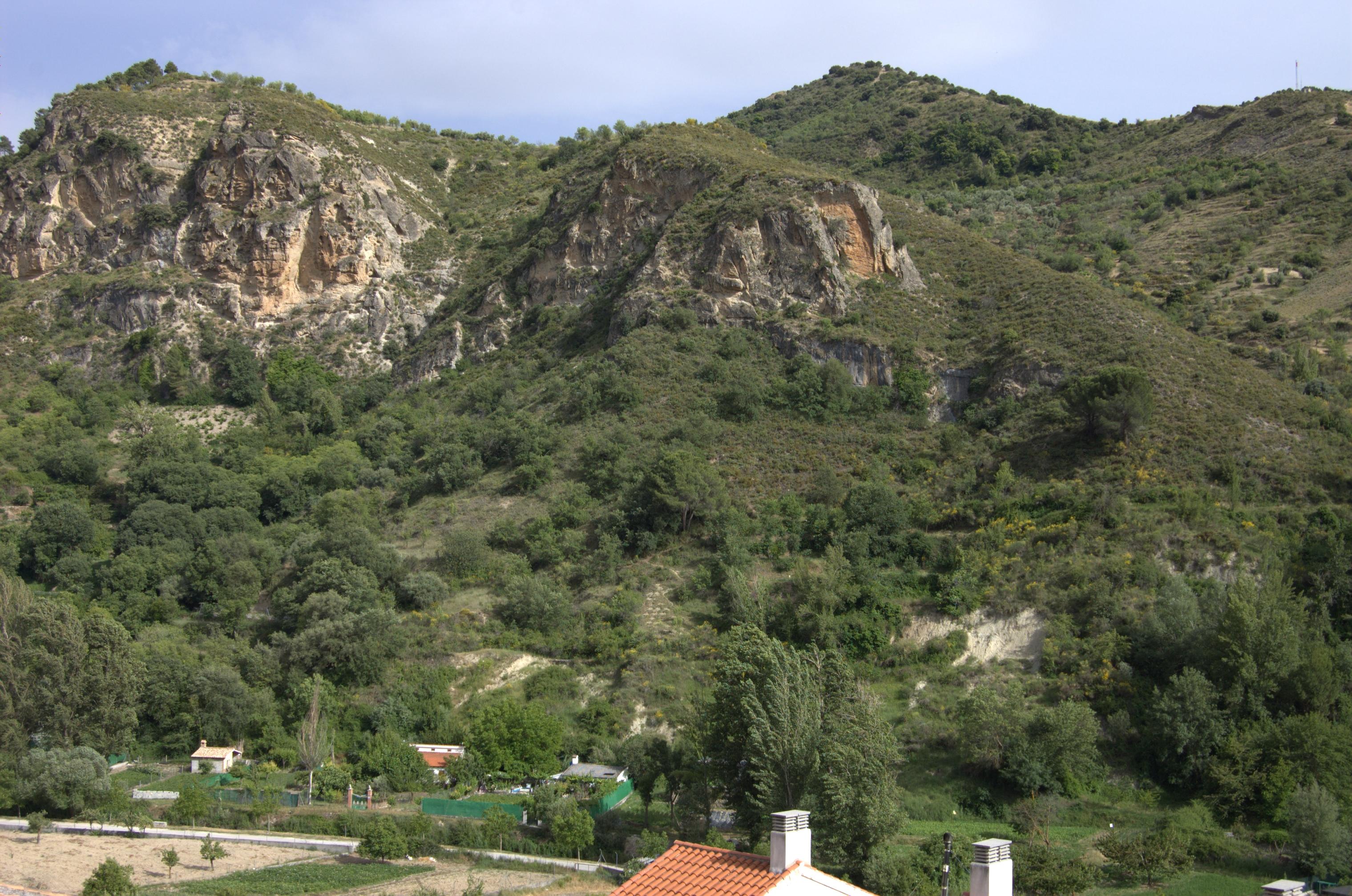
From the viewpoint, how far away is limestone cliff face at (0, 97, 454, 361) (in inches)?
2579

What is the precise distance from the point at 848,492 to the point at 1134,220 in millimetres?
36550

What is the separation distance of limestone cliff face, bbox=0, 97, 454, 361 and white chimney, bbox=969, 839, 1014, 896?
5815cm

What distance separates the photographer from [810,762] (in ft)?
73.5

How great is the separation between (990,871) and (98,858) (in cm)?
2052

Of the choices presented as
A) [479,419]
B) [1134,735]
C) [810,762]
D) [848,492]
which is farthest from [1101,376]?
[479,419]

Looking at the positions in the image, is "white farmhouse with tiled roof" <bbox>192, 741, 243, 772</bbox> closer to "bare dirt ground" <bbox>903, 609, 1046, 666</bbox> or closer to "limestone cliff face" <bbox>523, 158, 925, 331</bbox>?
"bare dirt ground" <bbox>903, 609, 1046, 666</bbox>

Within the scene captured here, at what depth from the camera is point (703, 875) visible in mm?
12469

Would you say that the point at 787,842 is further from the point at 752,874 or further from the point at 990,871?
the point at 990,871

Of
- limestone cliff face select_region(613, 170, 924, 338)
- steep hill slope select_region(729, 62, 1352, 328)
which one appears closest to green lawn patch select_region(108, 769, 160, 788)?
limestone cliff face select_region(613, 170, 924, 338)

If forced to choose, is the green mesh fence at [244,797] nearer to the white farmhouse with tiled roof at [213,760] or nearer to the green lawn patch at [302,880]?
the white farmhouse with tiled roof at [213,760]

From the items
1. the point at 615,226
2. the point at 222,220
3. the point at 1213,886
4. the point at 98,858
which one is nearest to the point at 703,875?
the point at 1213,886

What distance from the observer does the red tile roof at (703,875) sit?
12.0 metres

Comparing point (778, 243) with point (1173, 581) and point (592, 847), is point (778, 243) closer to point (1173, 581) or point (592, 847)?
point (1173, 581)

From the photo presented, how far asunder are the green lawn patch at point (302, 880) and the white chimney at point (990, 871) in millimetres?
→ 14215
